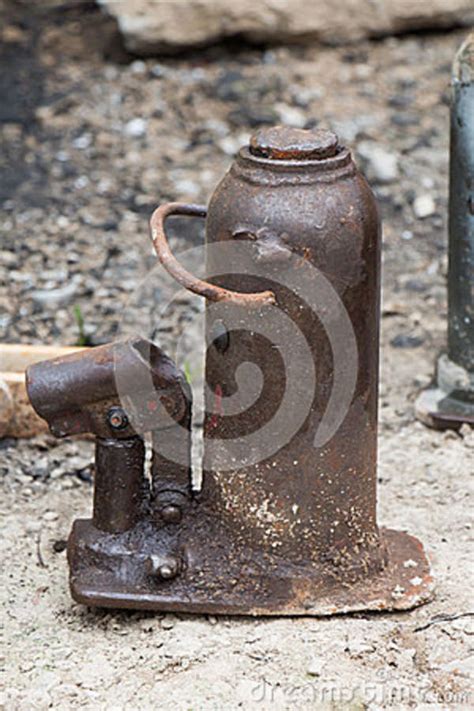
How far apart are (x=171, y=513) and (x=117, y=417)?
245 millimetres

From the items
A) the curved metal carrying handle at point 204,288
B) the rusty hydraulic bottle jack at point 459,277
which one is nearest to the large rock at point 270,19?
the rusty hydraulic bottle jack at point 459,277

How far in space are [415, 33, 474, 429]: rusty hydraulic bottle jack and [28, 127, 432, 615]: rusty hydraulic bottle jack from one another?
0.87 m

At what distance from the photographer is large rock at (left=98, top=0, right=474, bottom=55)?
5.58 m

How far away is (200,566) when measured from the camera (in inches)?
104

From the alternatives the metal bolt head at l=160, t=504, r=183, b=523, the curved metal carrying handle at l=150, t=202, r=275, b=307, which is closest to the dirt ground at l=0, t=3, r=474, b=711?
the metal bolt head at l=160, t=504, r=183, b=523

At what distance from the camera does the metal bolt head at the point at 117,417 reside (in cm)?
259

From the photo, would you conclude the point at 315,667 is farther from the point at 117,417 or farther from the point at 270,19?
the point at 270,19

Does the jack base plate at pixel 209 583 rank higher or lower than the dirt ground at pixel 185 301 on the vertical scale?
higher

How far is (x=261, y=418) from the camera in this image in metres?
2.54

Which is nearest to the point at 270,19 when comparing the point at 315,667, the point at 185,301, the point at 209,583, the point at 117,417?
the point at 185,301

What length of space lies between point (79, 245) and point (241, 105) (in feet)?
4.04

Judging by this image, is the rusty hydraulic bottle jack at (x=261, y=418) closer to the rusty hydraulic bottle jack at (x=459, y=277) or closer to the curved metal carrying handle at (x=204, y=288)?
the curved metal carrying handle at (x=204, y=288)

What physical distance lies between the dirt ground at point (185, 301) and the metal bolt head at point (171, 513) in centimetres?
20

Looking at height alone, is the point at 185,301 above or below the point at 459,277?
below
